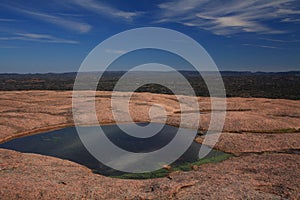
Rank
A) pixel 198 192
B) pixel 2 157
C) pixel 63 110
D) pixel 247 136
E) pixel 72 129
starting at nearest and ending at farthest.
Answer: pixel 198 192 < pixel 2 157 < pixel 247 136 < pixel 72 129 < pixel 63 110

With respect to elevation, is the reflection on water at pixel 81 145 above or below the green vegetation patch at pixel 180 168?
above

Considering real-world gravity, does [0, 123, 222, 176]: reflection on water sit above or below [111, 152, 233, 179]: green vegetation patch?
above

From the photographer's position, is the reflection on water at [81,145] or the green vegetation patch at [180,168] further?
the reflection on water at [81,145]

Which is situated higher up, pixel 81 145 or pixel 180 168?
pixel 81 145

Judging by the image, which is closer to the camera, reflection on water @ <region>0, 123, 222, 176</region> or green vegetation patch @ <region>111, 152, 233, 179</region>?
green vegetation patch @ <region>111, 152, 233, 179</region>

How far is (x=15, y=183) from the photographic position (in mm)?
12297

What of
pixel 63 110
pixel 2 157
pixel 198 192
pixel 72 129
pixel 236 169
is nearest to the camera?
pixel 198 192

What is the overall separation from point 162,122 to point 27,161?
50.6 feet

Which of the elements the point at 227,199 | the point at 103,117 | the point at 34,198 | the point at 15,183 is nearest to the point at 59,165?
the point at 15,183

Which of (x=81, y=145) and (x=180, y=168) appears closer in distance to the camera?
(x=180, y=168)

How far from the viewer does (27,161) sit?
15.9 metres

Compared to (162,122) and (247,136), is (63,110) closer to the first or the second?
(162,122)

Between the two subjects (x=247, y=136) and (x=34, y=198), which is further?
(x=247, y=136)

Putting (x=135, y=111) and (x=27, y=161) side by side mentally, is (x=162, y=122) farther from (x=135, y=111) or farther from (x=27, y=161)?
(x=27, y=161)
